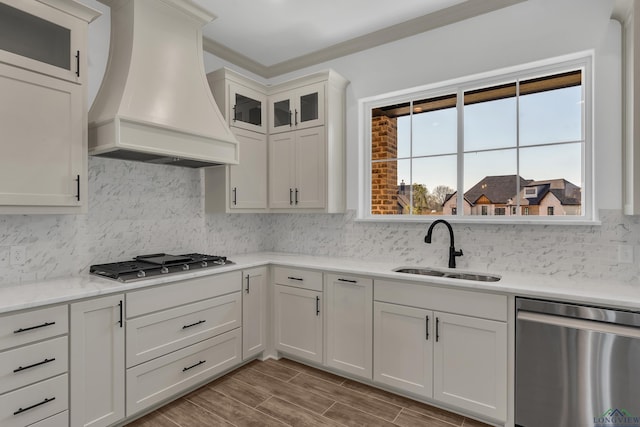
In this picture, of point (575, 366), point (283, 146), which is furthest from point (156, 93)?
point (575, 366)

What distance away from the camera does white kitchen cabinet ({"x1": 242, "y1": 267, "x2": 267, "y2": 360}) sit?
9.56ft

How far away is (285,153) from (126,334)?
2060mm

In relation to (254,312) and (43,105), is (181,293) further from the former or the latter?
(43,105)

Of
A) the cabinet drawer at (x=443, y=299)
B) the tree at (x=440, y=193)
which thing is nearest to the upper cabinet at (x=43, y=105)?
the cabinet drawer at (x=443, y=299)

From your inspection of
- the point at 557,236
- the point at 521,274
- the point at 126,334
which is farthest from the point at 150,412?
the point at 557,236

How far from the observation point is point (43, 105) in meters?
1.95

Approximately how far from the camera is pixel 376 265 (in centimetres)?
291

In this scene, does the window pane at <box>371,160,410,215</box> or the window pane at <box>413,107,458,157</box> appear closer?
the window pane at <box>413,107,458,157</box>

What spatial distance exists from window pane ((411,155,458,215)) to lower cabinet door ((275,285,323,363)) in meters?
1.23

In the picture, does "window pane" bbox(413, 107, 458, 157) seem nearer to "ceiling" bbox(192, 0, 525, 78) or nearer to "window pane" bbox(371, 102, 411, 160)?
"window pane" bbox(371, 102, 411, 160)

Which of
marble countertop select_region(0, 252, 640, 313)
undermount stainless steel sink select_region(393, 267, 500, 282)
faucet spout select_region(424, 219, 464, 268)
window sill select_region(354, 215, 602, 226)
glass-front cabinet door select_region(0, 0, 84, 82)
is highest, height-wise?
glass-front cabinet door select_region(0, 0, 84, 82)

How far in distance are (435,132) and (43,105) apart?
2840 millimetres

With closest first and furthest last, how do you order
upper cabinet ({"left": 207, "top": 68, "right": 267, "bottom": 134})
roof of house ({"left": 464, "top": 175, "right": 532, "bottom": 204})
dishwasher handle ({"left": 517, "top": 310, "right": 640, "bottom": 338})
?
dishwasher handle ({"left": 517, "top": 310, "right": 640, "bottom": 338}) → roof of house ({"left": 464, "top": 175, "right": 532, "bottom": 204}) → upper cabinet ({"left": 207, "top": 68, "right": 267, "bottom": 134})

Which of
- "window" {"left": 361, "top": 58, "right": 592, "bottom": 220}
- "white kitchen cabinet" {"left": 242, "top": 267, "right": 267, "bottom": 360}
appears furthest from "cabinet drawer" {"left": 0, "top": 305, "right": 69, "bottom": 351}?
"window" {"left": 361, "top": 58, "right": 592, "bottom": 220}
